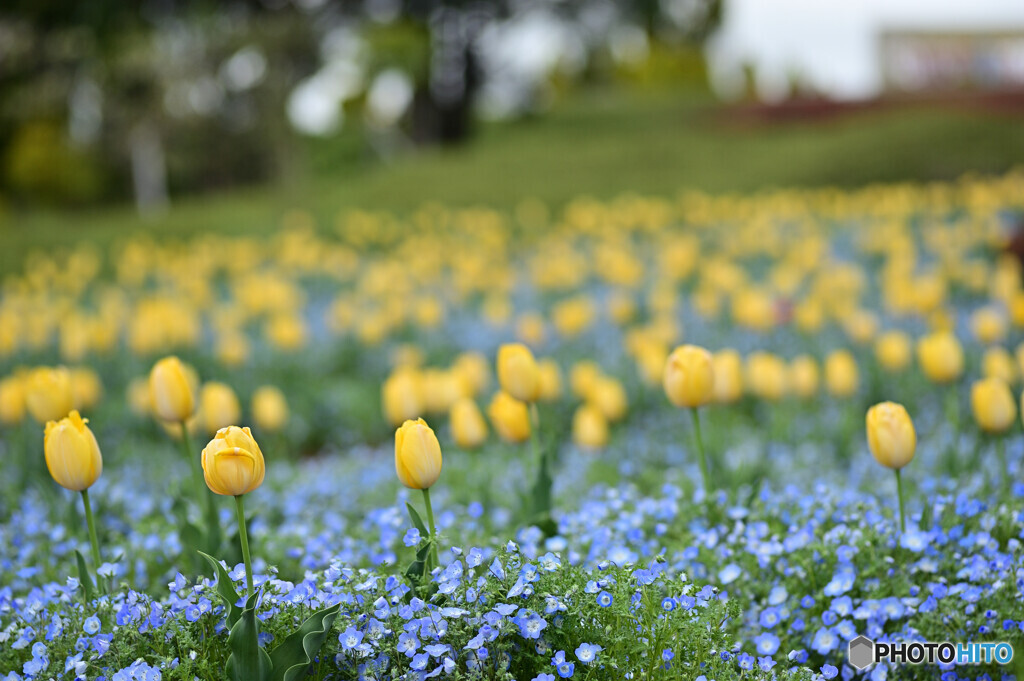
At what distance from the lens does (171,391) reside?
245cm

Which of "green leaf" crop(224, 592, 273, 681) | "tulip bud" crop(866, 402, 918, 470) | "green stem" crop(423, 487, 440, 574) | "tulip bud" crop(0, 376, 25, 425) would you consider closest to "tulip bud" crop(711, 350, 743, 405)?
"tulip bud" crop(866, 402, 918, 470)

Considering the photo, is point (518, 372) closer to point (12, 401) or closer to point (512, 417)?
point (512, 417)

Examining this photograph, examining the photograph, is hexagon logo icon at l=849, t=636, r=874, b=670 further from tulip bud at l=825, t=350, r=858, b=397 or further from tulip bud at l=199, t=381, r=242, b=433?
tulip bud at l=199, t=381, r=242, b=433

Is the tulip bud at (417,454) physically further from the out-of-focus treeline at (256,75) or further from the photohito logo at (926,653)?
the out-of-focus treeline at (256,75)

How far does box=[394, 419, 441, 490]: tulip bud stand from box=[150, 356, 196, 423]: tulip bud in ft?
2.97

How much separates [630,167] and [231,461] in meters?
14.9

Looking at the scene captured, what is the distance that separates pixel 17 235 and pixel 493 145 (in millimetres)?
10634

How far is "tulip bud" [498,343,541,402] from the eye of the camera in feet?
8.07

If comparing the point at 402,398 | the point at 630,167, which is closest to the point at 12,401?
the point at 402,398

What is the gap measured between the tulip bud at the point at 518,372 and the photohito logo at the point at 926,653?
1.02 meters

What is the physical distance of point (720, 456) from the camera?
123 inches

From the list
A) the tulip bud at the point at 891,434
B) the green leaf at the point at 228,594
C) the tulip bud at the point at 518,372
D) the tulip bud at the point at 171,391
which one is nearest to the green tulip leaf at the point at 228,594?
the green leaf at the point at 228,594

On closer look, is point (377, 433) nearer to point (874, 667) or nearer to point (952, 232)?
point (874, 667)

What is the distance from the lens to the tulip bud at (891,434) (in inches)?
81.9
